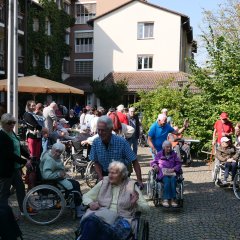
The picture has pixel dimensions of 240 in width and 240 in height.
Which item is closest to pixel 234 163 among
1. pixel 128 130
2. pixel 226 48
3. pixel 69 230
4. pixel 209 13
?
pixel 128 130

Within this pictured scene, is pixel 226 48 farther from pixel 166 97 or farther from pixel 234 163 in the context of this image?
pixel 234 163

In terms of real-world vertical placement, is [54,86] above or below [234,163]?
above

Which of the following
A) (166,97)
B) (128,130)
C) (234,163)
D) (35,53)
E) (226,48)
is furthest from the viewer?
(35,53)

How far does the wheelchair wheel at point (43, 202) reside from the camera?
6.10 m

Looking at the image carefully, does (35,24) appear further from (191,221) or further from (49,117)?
(191,221)

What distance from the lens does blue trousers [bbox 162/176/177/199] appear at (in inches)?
280

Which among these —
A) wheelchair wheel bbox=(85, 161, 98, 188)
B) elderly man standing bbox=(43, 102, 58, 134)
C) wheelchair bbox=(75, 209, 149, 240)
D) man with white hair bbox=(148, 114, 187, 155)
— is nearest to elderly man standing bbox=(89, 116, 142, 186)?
wheelchair bbox=(75, 209, 149, 240)

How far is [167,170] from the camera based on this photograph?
7.34m

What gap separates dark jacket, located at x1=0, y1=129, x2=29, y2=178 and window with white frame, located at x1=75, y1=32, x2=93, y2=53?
112ft

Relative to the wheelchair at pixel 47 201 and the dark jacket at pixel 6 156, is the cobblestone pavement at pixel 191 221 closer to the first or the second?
the wheelchair at pixel 47 201

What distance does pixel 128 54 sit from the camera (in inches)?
1329

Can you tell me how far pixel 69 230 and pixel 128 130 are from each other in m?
5.21

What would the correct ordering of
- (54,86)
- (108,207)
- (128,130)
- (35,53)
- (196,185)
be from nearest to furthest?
(108,207) < (196,185) < (128,130) < (54,86) < (35,53)

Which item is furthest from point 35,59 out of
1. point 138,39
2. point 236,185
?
point 236,185
